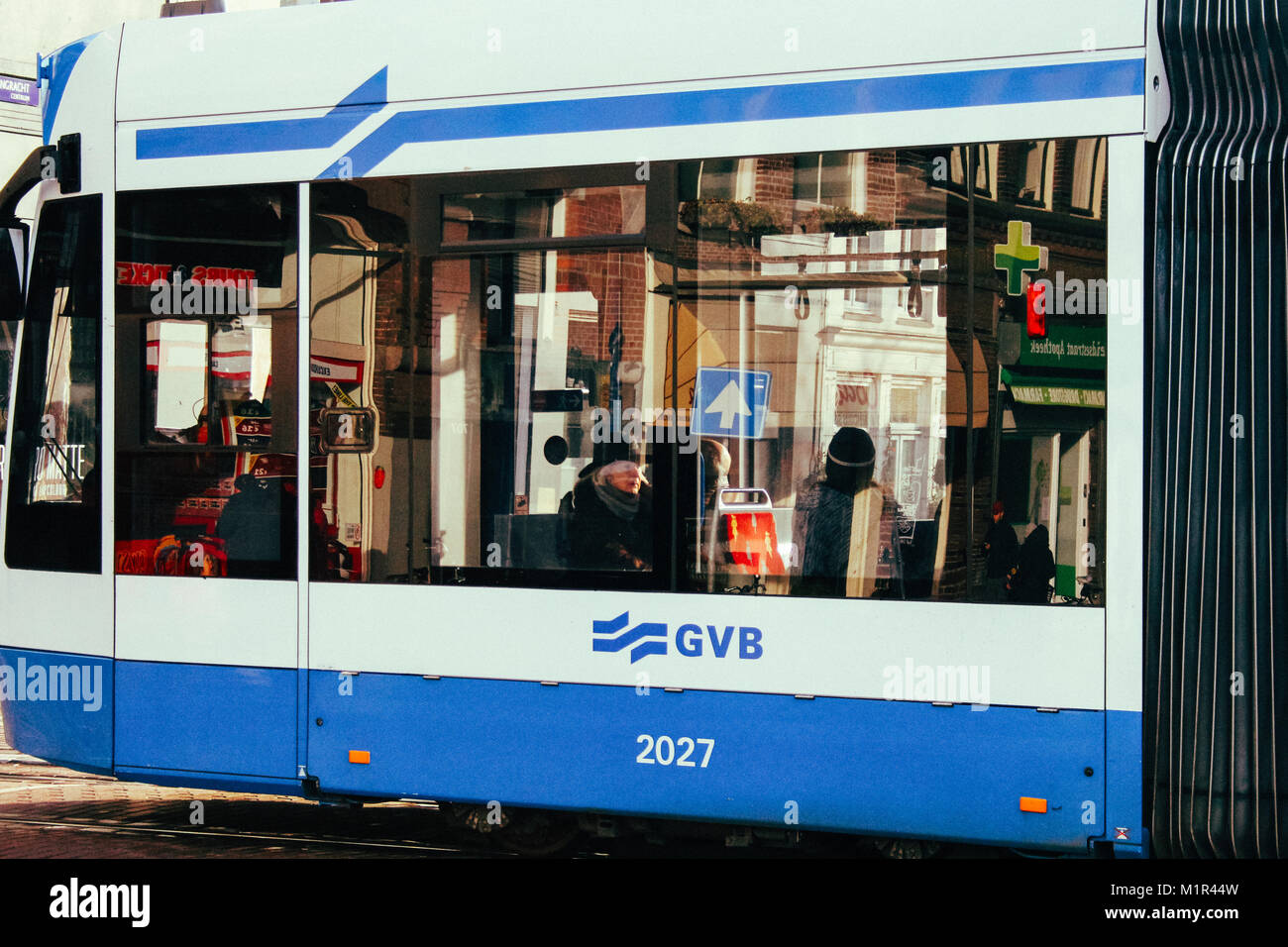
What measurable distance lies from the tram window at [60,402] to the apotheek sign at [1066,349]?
417cm

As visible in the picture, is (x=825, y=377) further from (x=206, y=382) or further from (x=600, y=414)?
(x=206, y=382)

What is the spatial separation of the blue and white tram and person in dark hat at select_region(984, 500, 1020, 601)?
13 millimetres

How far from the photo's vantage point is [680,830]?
542 centimetres

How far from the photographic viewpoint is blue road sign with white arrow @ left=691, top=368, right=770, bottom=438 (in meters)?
5.10

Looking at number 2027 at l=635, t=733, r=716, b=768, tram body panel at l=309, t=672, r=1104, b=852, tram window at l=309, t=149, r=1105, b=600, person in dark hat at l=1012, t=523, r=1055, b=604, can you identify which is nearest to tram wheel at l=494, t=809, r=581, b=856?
tram body panel at l=309, t=672, r=1104, b=852

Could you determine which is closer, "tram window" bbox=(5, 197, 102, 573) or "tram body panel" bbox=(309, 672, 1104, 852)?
"tram body panel" bbox=(309, 672, 1104, 852)

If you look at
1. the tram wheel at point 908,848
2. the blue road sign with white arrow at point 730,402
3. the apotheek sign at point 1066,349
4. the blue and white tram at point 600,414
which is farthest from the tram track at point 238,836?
the apotheek sign at point 1066,349

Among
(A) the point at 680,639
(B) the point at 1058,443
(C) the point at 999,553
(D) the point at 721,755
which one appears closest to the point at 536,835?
(D) the point at 721,755

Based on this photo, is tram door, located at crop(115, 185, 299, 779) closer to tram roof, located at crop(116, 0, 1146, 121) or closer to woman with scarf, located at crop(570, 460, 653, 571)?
tram roof, located at crop(116, 0, 1146, 121)

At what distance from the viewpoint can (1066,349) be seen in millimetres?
4770

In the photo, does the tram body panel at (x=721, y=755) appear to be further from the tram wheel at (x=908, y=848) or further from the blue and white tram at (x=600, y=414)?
the tram wheel at (x=908, y=848)

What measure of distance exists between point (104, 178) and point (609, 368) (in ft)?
8.80
